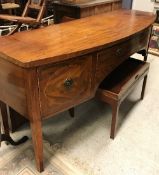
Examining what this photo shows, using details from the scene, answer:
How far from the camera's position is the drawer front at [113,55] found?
4.48 feet

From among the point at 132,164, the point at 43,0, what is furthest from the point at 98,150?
the point at 43,0

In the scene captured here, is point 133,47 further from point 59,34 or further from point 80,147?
Result: point 80,147

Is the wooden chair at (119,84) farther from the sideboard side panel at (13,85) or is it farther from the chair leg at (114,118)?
the sideboard side panel at (13,85)

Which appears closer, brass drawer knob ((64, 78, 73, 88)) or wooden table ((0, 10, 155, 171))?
wooden table ((0, 10, 155, 171))

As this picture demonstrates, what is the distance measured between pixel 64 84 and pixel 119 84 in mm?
569

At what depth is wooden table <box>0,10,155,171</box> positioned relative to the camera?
42.3 inches

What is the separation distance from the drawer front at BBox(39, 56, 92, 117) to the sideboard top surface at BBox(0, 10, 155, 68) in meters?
0.06

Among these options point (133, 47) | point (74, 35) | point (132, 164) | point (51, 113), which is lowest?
point (132, 164)

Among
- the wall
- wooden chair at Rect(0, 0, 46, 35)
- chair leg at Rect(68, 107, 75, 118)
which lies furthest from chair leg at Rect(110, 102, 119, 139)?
the wall

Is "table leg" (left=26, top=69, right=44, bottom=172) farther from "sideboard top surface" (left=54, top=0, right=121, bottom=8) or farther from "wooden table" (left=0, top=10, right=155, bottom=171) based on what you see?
"sideboard top surface" (left=54, top=0, right=121, bottom=8)

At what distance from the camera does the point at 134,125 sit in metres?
1.83

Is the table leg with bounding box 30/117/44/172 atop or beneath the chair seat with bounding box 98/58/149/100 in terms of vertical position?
beneath

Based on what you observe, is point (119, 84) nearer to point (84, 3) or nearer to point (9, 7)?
point (84, 3)

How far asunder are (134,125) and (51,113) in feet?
2.84
